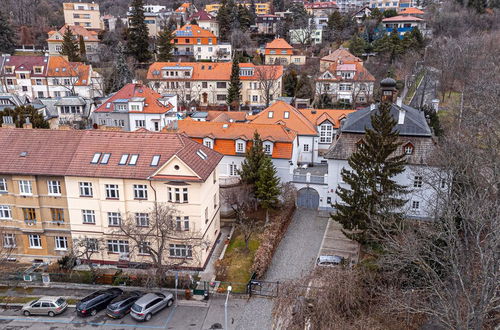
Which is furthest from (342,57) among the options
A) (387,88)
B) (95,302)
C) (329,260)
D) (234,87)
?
(95,302)

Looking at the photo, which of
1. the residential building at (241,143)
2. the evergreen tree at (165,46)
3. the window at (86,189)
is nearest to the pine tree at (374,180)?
the residential building at (241,143)

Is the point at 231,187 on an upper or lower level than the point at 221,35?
lower

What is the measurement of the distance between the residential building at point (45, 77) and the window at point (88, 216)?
4711cm

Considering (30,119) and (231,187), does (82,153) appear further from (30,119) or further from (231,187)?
(30,119)

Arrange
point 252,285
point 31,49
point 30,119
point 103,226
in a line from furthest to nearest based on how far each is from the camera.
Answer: point 31,49
point 30,119
point 103,226
point 252,285

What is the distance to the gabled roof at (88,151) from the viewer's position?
32.4 meters

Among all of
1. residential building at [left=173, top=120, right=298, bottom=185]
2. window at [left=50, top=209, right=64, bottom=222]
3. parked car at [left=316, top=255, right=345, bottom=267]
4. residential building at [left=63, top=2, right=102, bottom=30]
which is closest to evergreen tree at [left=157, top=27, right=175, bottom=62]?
residential building at [left=63, top=2, right=102, bottom=30]

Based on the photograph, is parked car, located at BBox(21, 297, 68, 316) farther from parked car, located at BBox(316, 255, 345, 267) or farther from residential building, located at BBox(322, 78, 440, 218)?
residential building, located at BBox(322, 78, 440, 218)

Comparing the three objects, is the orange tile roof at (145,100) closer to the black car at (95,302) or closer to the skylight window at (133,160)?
the skylight window at (133,160)

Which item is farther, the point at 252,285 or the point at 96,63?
the point at 96,63

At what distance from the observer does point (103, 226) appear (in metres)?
33.6

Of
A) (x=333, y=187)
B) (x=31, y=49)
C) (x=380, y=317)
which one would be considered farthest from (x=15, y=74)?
(x=380, y=317)

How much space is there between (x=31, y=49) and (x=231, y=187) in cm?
9041

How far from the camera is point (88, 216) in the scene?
33750 millimetres
